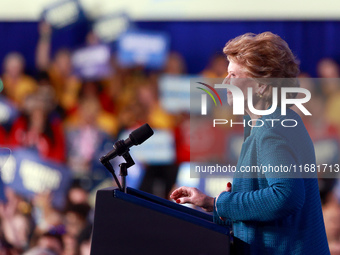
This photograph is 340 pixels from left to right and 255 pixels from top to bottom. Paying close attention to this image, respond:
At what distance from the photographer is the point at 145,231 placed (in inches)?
40.2

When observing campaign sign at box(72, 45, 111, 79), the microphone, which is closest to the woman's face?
the microphone

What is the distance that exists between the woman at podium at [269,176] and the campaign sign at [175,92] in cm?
264

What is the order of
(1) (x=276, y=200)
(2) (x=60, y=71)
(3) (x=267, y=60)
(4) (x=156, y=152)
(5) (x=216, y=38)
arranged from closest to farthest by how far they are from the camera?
(1) (x=276, y=200) < (3) (x=267, y=60) < (4) (x=156, y=152) < (5) (x=216, y=38) < (2) (x=60, y=71)

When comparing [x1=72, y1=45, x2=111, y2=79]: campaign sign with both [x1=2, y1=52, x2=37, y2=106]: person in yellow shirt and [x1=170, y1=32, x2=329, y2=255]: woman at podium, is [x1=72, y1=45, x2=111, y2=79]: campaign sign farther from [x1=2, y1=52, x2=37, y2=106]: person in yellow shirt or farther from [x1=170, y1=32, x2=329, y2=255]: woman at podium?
[x1=170, y1=32, x2=329, y2=255]: woman at podium

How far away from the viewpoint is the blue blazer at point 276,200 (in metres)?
1.00

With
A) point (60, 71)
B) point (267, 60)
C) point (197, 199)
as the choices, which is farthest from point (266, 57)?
point (60, 71)

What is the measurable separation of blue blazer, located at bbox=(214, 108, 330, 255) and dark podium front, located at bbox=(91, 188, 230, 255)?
0.08m

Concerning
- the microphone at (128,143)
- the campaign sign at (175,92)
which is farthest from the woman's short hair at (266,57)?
the campaign sign at (175,92)

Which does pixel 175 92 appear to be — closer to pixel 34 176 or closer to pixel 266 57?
pixel 34 176

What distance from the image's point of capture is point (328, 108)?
358cm

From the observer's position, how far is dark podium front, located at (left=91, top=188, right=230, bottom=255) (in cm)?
101

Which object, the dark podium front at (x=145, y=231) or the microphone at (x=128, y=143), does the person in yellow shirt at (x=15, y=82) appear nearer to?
the microphone at (x=128, y=143)

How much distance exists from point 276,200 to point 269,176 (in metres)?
0.06

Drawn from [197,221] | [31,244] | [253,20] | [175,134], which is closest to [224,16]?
[253,20]
